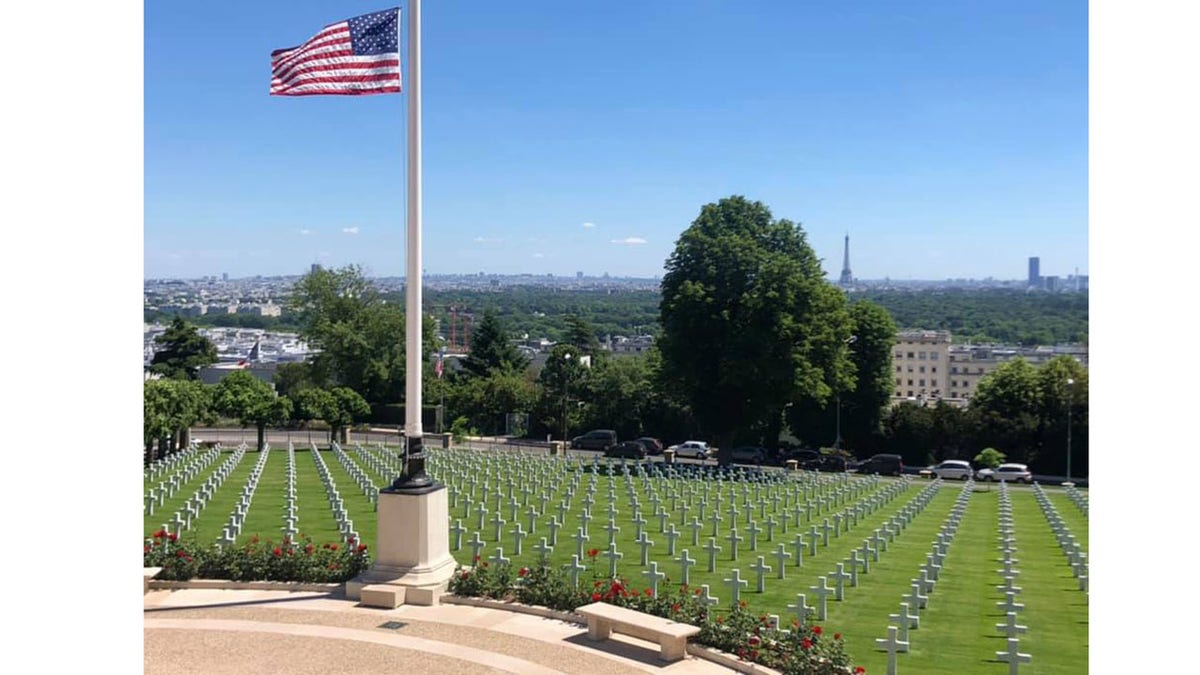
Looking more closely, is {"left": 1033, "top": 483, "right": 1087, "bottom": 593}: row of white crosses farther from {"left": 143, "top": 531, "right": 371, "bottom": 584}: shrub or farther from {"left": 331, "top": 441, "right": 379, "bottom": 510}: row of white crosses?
{"left": 331, "top": 441, "right": 379, "bottom": 510}: row of white crosses

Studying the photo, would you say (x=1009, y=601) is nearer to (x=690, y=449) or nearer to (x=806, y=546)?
(x=806, y=546)

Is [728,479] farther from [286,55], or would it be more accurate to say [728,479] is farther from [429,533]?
[286,55]

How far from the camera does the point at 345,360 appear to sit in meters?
69.1

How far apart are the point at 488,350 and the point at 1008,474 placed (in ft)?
168

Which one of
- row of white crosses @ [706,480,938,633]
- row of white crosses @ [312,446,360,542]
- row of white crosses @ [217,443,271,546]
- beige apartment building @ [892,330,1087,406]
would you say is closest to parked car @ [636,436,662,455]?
row of white crosses @ [312,446,360,542]

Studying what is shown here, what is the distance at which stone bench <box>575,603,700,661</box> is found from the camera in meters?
11.2

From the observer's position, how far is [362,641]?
11766 mm

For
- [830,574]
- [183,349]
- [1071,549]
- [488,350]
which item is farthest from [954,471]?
[183,349]

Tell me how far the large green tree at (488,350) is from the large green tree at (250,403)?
43159mm

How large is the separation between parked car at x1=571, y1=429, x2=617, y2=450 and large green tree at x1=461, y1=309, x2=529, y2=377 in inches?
1193

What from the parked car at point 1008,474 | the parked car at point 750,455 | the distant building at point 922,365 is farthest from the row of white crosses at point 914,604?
the distant building at point 922,365

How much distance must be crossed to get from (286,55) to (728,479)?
67.9 feet

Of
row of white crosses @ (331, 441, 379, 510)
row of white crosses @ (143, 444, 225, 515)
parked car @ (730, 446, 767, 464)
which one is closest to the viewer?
row of white crosses @ (143, 444, 225, 515)

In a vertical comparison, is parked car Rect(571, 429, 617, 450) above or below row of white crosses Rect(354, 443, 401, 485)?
below
